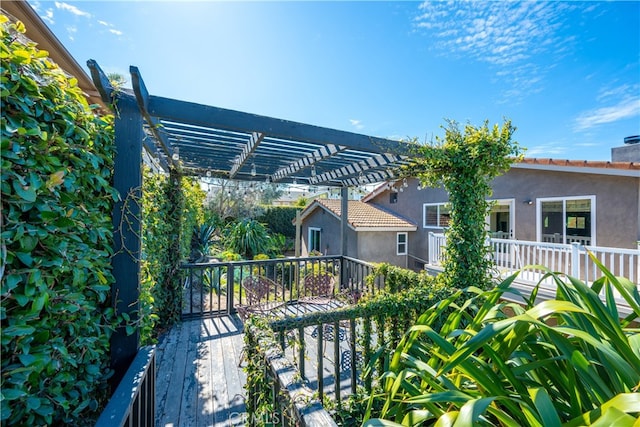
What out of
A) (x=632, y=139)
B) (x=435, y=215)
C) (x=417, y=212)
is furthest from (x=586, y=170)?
(x=417, y=212)

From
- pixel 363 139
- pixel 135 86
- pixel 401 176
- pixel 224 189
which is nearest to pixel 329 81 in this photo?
pixel 401 176

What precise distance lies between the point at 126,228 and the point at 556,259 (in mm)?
8427

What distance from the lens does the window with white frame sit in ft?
21.3

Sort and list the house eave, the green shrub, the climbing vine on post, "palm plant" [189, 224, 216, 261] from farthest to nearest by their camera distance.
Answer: the green shrub
the house eave
"palm plant" [189, 224, 216, 261]
the climbing vine on post

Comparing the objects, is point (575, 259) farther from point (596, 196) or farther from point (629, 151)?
point (629, 151)

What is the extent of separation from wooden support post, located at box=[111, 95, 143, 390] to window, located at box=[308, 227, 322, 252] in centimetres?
1058

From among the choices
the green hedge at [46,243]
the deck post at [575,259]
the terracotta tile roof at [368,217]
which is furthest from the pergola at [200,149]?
the terracotta tile roof at [368,217]

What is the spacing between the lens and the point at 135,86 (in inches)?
70.7

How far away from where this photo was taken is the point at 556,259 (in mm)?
6414

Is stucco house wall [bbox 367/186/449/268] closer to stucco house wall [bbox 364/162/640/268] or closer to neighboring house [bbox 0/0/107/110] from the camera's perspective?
stucco house wall [bbox 364/162/640/268]

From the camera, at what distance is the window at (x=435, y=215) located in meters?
9.77

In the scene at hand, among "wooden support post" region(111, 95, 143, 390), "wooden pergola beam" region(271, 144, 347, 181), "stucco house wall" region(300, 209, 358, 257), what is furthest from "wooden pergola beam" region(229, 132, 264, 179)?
"stucco house wall" region(300, 209, 358, 257)

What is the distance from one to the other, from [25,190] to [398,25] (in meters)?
5.96

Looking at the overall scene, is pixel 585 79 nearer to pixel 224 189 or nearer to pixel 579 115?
pixel 579 115
